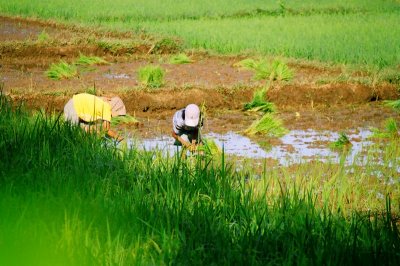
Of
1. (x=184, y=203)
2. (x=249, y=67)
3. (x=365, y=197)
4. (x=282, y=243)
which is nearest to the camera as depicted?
→ (x=282, y=243)

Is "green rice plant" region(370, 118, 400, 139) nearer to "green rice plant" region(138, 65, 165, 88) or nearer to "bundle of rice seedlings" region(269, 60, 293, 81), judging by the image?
"bundle of rice seedlings" region(269, 60, 293, 81)

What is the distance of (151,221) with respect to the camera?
3193 mm

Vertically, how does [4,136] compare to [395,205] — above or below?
above

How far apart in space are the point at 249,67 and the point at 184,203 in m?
7.13

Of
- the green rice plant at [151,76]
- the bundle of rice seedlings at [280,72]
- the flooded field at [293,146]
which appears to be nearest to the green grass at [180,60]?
the bundle of rice seedlings at [280,72]

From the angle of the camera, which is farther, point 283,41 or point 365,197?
point 283,41

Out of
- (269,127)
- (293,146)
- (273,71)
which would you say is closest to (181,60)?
(273,71)

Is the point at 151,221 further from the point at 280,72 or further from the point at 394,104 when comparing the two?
the point at 280,72

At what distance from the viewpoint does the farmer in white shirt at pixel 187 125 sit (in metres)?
5.46

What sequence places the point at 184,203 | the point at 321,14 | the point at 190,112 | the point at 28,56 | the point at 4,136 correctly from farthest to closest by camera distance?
1. the point at 321,14
2. the point at 28,56
3. the point at 190,112
4. the point at 4,136
5. the point at 184,203

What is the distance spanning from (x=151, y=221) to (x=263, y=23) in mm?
12401

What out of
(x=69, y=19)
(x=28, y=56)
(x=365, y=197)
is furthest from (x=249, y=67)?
(x=69, y=19)

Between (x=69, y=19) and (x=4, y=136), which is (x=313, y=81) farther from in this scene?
(x=69, y=19)

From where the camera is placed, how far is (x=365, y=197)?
4805 millimetres
